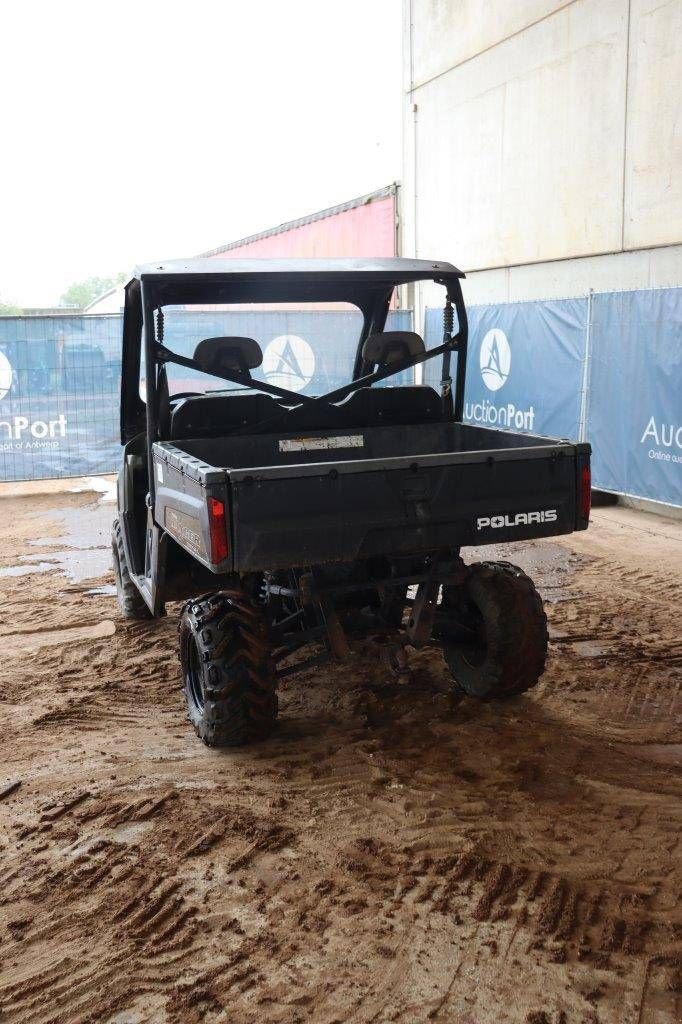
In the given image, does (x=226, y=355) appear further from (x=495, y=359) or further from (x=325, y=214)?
(x=325, y=214)

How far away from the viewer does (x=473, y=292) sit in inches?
519

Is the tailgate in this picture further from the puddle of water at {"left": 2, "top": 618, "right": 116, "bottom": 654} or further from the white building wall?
the white building wall

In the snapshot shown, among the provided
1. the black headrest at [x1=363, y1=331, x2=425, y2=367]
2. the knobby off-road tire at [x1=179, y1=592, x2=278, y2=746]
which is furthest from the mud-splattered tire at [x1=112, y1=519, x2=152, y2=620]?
the black headrest at [x1=363, y1=331, x2=425, y2=367]

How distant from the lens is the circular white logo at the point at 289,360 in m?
12.5

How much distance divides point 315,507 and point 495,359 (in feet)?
28.7

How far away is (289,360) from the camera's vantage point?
41.4ft

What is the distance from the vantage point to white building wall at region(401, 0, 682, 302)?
951 cm

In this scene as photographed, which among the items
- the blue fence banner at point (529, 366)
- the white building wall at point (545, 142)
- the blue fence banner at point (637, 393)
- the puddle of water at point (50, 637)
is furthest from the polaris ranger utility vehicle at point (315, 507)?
the blue fence banner at point (529, 366)

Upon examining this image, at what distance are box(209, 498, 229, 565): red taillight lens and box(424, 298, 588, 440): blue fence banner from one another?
7339 mm

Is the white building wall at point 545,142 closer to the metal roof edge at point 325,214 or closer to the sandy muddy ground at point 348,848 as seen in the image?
the metal roof edge at point 325,214

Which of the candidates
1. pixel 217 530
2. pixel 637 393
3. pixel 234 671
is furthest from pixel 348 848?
pixel 637 393

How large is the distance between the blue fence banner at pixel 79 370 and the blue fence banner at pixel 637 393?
3.89 metres

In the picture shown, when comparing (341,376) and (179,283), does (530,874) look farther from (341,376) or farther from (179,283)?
(341,376)

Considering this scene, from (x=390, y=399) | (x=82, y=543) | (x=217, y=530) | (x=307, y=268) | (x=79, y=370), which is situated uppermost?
(x=307, y=268)
